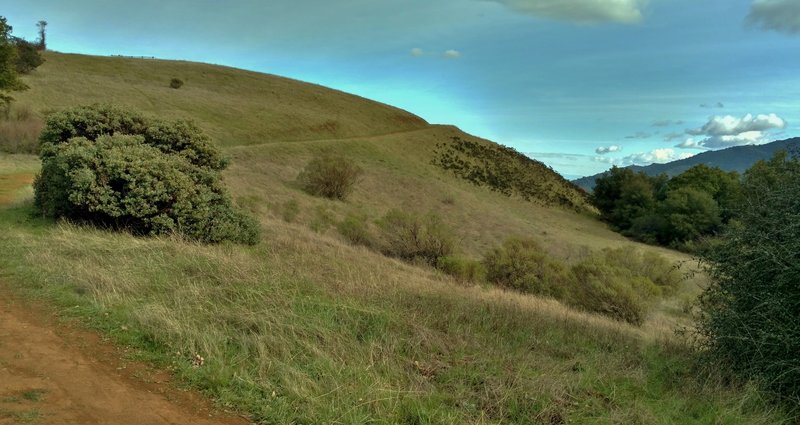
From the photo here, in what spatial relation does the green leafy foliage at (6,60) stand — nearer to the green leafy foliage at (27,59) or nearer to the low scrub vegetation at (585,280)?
the green leafy foliage at (27,59)

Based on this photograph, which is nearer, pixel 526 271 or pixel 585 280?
pixel 585 280

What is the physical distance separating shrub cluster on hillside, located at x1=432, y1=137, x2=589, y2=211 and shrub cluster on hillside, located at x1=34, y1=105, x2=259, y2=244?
49.5m

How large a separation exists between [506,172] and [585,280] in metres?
50.4

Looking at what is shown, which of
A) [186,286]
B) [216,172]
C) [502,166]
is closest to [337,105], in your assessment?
[502,166]

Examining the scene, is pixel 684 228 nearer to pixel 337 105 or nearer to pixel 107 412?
pixel 337 105

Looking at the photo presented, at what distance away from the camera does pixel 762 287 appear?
577 centimetres

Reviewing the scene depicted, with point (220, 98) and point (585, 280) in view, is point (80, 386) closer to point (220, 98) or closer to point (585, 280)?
point (585, 280)

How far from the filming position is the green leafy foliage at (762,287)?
17.1 feet

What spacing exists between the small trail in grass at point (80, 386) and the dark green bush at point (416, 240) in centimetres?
1660

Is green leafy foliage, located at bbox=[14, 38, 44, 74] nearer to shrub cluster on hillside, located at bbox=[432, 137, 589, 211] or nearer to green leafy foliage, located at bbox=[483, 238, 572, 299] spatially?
shrub cluster on hillside, located at bbox=[432, 137, 589, 211]

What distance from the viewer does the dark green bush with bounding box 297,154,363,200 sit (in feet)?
119

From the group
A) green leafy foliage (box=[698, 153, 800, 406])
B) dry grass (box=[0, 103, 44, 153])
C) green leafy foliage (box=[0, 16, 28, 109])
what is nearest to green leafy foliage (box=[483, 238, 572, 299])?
green leafy foliage (box=[698, 153, 800, 406])

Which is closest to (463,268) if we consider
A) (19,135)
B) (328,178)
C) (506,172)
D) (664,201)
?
(328,178)

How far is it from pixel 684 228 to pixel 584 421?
5257 centimetres
